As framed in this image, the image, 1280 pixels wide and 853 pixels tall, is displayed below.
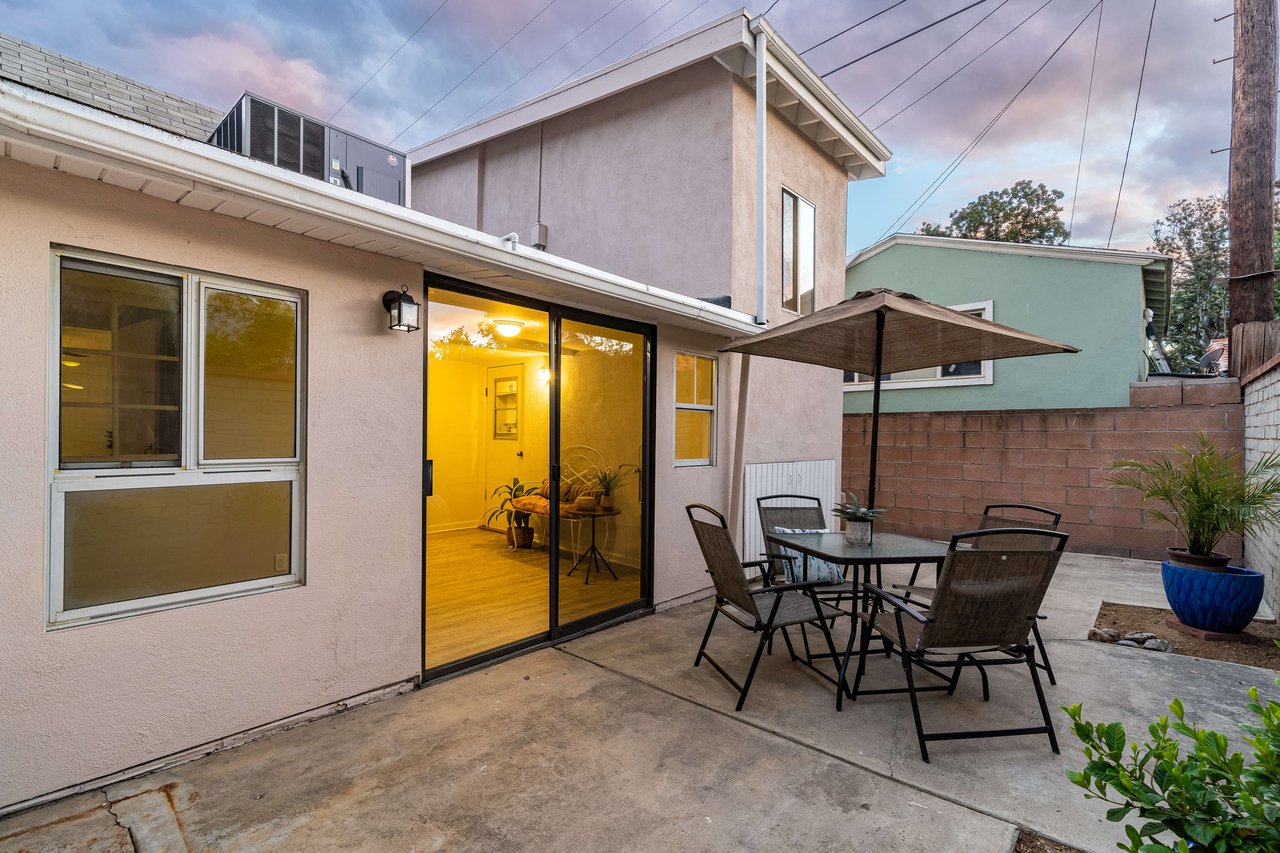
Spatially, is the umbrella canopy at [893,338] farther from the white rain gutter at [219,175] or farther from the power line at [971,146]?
the power line at [971,146]

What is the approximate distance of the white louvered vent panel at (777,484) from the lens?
574cm

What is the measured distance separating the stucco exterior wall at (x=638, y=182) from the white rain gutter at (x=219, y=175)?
101 inches

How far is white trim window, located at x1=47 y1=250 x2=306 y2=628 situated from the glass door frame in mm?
742

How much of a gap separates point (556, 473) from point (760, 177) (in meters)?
3.47

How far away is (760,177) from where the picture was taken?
5.45 m

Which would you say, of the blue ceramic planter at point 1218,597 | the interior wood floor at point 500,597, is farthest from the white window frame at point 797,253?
the blue ceramic planter at point 1218,597

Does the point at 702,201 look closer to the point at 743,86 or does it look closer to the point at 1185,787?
the point at 743,86

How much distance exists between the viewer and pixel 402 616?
3.22 m

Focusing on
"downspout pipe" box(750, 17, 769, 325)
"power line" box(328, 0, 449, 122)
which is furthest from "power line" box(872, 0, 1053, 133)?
"power line" box(328, 0, 449, 122)

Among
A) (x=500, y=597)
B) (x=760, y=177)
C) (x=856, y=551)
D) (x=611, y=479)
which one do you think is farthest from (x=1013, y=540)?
(x=500, y=597)

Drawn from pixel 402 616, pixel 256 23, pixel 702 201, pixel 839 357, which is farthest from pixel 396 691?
pixel 256 23

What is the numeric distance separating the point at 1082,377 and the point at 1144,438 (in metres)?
1.32

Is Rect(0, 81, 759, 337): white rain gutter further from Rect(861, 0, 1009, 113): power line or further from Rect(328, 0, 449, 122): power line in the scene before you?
Rect(328, 0, 449, 122): power line

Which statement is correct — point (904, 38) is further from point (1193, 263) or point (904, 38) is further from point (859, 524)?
point (1193, 263)
